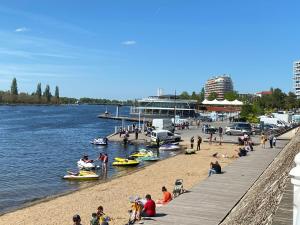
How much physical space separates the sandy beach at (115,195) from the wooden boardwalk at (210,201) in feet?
12.3

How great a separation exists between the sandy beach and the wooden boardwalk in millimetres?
3753

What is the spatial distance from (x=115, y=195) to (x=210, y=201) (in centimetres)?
1027

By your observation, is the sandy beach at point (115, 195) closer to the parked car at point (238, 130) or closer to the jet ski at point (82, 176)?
the jet ski at point (82, 176)

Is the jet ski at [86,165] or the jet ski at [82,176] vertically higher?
the jet ski at [86,165]

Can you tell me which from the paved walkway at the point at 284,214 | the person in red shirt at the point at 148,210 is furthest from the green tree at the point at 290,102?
the paved walkway at the point at 284,214

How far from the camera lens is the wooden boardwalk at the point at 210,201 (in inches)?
718

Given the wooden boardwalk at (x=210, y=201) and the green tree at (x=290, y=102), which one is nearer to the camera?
the wooden boardwalk at (x=210, y=201)

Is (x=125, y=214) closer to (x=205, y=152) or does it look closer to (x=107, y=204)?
(x=107, y=204)

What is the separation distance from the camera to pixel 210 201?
2166 cm

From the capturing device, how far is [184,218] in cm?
1833

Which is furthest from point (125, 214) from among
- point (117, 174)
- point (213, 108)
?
point (213, 108)

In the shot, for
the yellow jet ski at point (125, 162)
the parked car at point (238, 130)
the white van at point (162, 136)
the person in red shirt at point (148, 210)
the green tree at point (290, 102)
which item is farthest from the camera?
the green tree at point (290, 102)

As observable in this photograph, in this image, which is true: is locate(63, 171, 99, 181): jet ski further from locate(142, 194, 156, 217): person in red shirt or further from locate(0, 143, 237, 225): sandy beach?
locate(142, 194, 156, 217): person in red shirt

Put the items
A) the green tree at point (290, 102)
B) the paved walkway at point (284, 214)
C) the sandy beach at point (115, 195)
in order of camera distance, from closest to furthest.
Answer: the paved walkway at point (284, 214), the sandy beach at point (115, 195), the green tree at point (290, 102)
